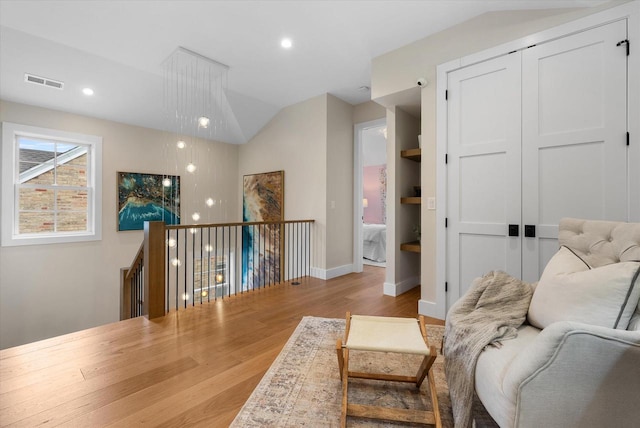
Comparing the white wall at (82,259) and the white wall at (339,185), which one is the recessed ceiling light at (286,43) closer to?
the white wall at (339,185)

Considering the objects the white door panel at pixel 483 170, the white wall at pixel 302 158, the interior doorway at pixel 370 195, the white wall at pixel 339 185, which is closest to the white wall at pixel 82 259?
the white wall at pixel 302 158

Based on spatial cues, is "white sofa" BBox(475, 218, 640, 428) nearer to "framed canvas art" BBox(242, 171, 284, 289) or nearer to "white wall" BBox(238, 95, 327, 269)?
"white wall" BBox(238, 95, 327, 269)

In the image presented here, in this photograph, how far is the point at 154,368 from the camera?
1849 millimetres

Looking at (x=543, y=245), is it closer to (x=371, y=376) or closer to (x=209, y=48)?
(x=371, y=376)

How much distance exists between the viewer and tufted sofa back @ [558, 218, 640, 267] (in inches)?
53.4

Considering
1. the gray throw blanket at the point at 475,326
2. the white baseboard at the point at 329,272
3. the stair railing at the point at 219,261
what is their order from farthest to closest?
the white baseboard at the point at 329,272 < the stair railing at the point at 219,261 < the gray throw blanket at the point at 475,326

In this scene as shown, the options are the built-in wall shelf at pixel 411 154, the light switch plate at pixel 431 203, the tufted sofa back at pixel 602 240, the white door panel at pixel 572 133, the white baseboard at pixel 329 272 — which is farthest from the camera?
the white baseboard at pixel 329 272

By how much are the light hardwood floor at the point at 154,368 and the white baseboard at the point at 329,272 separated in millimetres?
1236

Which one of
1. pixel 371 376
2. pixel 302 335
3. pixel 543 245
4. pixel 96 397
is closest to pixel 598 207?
pixel 543 245

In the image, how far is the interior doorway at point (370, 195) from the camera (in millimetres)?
4699

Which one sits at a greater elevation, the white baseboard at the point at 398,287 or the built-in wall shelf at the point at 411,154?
the built-in wall shelf at the point at 411,154

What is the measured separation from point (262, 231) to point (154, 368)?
3364 millimetres

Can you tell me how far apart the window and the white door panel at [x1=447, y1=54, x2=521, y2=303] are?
501 centimetres

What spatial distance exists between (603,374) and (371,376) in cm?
104
